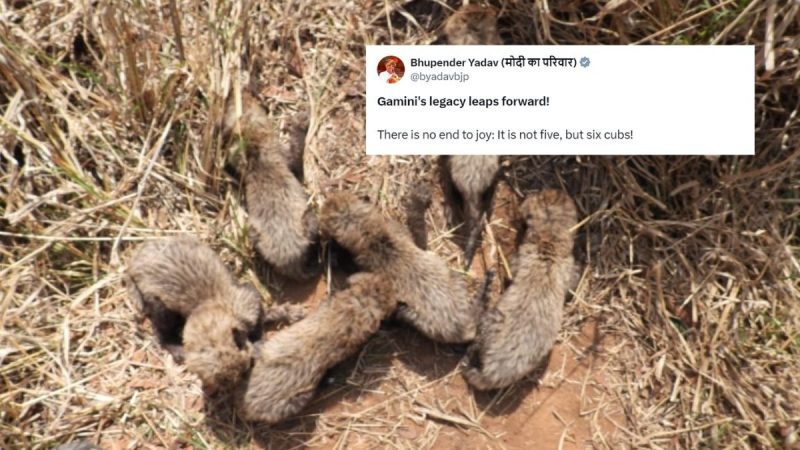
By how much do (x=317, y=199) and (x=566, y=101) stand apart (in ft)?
6.59

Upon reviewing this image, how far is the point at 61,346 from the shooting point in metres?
4.50

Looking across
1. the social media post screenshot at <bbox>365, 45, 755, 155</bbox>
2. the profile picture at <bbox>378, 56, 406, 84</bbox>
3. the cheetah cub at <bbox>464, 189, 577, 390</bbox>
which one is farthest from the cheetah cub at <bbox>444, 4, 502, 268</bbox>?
the profile picture at <bbox>378, 56, 406, 84</bbox>

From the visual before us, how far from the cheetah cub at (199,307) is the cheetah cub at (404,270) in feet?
2.35

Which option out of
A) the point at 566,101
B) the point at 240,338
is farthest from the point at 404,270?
the point at 566,101

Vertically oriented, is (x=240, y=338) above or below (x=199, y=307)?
below

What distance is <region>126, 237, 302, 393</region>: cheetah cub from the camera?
3.99 m

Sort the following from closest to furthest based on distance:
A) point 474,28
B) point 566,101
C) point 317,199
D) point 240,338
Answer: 1. point 566,101
2. point 240,338
3. point 474,28
4. point 317,199

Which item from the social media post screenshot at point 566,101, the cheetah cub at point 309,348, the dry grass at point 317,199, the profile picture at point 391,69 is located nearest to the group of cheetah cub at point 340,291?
the cheetah cub at point 309,348

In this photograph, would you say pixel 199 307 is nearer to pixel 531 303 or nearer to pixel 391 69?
pixel 391 69

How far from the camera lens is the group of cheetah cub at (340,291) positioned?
4.22 m

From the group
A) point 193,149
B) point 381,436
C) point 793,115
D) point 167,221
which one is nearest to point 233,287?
point 167,221

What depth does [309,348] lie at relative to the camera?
13.9 feet

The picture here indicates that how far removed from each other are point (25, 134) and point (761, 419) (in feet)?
18.8

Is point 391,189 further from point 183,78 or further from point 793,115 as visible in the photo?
point 793,115
